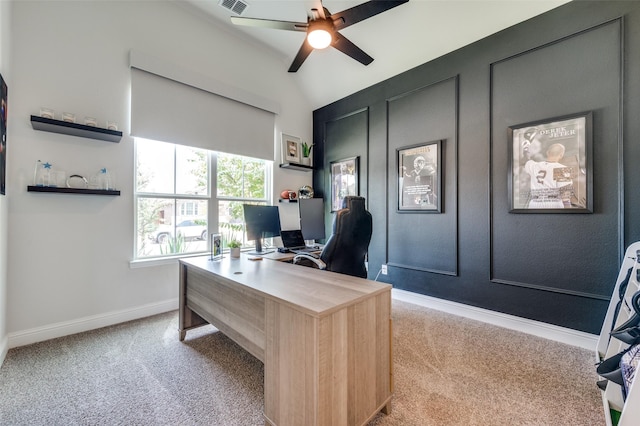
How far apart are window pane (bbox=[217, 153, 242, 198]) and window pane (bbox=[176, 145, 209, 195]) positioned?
0.19 meters

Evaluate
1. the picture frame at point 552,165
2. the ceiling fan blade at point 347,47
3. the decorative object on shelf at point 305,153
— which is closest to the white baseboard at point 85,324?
the decorative object on shelf at point 305,153

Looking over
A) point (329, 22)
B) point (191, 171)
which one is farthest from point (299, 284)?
point (191, 171)

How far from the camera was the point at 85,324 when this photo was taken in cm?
250

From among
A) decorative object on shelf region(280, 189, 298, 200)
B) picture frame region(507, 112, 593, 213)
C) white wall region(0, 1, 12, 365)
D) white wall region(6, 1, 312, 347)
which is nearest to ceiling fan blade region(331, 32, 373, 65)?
picture frame region(507, 112, 593, 213)

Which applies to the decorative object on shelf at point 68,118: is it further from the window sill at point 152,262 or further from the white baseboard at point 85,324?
the white baseboard at point 85,324

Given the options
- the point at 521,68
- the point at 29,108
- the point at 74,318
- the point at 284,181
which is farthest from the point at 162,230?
the point at 521,68

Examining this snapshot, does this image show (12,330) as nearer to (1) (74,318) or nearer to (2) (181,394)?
(1) (74,318)

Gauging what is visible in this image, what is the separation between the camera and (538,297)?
2.46 metres

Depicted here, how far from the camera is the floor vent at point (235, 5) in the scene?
2977mm

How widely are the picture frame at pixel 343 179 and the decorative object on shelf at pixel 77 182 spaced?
310 centimetres

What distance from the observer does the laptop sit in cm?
322

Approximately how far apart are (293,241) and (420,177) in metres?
1.85

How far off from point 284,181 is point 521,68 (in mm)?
3324

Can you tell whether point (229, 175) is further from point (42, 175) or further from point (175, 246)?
point (42, 175)
